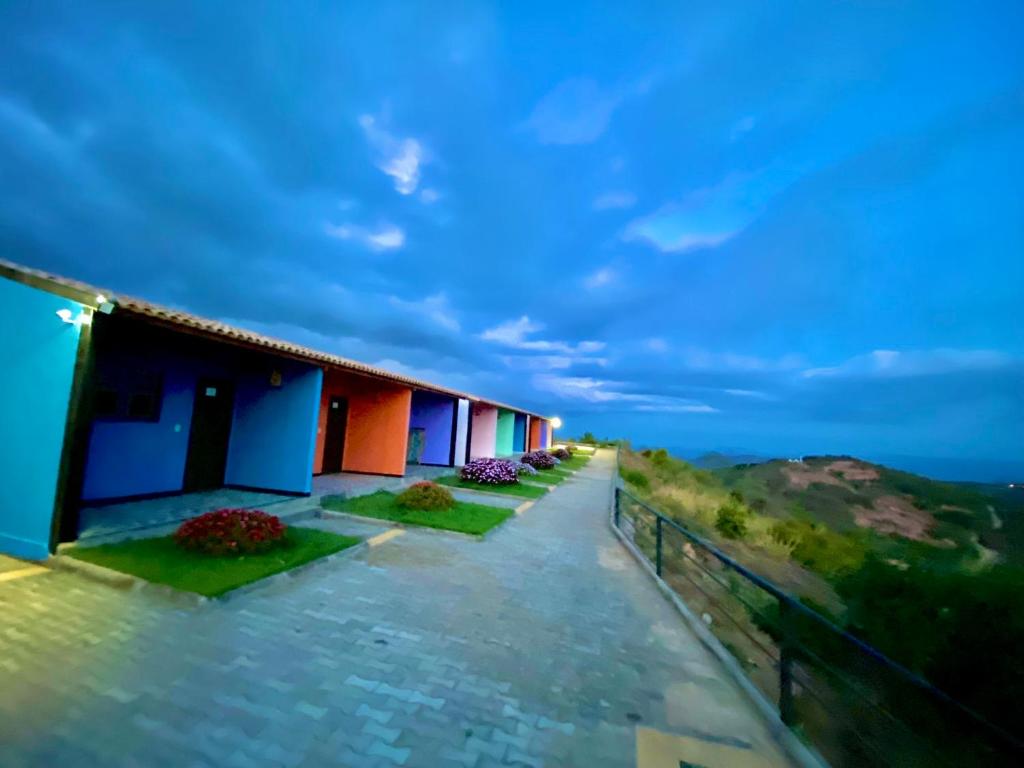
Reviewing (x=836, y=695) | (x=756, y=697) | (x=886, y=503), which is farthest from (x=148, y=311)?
(x=886, y=503)

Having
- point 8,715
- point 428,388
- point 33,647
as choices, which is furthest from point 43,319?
point 428,388

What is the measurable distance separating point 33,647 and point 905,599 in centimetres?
946

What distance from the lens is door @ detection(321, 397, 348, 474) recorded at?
14.2 meters

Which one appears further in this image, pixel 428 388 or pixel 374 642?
pixel 428 388

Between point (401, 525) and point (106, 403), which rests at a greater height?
point (106, 403)

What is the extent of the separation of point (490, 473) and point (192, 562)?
10235 mm

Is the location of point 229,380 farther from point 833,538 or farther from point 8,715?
point 833,538

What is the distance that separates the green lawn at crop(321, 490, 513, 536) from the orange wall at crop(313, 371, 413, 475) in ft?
10.2

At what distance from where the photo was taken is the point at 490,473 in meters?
15.3

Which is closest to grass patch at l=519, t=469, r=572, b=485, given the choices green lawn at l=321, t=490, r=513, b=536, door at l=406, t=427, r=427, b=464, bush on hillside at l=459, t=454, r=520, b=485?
bush on hillside at l=459, t=454, r=520, b=485

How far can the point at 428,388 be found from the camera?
15734 millimetres

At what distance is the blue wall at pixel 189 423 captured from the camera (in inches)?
315

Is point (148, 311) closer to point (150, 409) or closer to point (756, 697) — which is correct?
point (150, 409)

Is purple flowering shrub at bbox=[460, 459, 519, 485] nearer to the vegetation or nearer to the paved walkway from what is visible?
the vegetation
